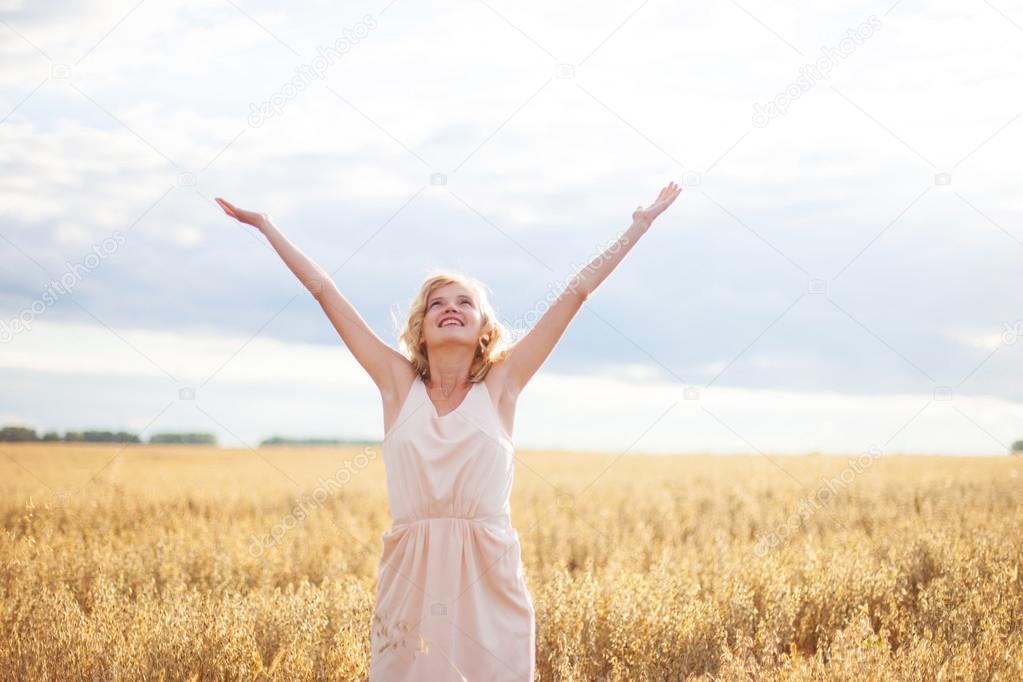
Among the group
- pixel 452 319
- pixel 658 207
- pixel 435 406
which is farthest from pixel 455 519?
pixel 658 207

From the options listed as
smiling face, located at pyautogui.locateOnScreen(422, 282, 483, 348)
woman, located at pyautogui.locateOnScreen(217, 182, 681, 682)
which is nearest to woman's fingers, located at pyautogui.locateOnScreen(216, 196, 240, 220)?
woman, located at pyautogui.locateOnScreen(217, 182, 681, 682)

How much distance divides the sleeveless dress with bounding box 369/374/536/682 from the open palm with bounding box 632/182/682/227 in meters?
1.25

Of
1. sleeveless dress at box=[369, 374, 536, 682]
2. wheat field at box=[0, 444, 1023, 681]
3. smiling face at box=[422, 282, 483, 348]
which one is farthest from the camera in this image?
wheat field at box=[0, 444, 1023, 681]

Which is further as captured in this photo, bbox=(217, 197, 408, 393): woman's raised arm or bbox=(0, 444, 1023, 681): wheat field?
bbox=(0, 444, 1023, 681): wheat field

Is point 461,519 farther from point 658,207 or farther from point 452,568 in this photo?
point 658,207

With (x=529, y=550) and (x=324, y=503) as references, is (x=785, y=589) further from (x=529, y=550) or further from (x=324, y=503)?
(x=324, y=503)

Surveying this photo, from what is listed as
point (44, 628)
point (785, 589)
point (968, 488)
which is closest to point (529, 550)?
point (785, 589)

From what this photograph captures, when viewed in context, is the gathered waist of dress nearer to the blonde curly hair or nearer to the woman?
the woman

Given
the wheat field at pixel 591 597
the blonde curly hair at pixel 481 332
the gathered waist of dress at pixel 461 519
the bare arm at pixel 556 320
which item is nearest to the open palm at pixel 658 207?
the bare arm at pixel 556 320

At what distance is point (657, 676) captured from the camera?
5.31m

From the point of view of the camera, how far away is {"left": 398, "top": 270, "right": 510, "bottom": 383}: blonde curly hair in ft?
13.9

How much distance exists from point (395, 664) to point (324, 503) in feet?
38.6

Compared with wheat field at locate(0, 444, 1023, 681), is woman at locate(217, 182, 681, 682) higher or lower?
higher

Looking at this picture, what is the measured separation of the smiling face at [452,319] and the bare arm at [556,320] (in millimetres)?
209
